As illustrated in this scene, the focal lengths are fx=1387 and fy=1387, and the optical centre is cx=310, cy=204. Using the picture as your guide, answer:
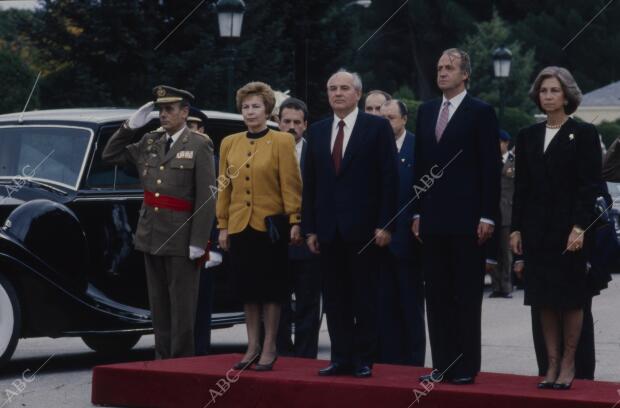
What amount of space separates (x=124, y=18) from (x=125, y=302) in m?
19.0

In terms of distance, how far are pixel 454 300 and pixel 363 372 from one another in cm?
67

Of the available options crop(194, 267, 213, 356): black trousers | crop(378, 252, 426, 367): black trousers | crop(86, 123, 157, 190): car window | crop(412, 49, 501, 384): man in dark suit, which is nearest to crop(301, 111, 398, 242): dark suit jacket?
crop(412, 49, 501, 384): man in dark suit

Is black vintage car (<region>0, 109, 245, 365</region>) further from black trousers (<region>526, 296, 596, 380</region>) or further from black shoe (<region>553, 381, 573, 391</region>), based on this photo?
black shoe (<region>553, 381, 573, 391</region>)

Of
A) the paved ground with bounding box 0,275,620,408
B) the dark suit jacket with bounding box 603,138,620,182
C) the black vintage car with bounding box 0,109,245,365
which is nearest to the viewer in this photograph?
the dark suit jacket with bounding box 603,138,620,182

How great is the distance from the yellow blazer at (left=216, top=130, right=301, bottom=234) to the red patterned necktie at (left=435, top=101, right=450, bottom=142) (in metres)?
1.06

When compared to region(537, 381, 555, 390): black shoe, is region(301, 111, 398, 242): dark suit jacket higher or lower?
higher

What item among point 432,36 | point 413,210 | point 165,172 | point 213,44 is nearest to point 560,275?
point 413,210

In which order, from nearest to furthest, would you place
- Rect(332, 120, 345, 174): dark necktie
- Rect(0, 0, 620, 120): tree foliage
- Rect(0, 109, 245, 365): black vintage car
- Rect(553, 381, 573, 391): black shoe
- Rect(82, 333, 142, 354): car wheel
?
Rect(553, 381, 573, 391): black shoe < Rect(332, 120, 345, 174): dark necktie < Rect(0, 109, 245, 365): black vintage car < Rect(82, 333, 142, 354): car wheel < Rect(0, 0, 620, 120): tree foliage

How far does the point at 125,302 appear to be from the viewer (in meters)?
10.8

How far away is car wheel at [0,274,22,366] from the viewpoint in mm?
10039


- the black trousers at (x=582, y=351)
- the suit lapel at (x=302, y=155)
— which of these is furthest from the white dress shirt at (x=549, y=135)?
the suit lapel at (x=302, y=155)

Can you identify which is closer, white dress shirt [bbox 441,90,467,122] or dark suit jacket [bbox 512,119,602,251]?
dark suit jacket [bbox 512,119,602,251]

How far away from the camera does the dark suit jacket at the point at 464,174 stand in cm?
777

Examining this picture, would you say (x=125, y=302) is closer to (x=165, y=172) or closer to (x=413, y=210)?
(x=165, y=172)
